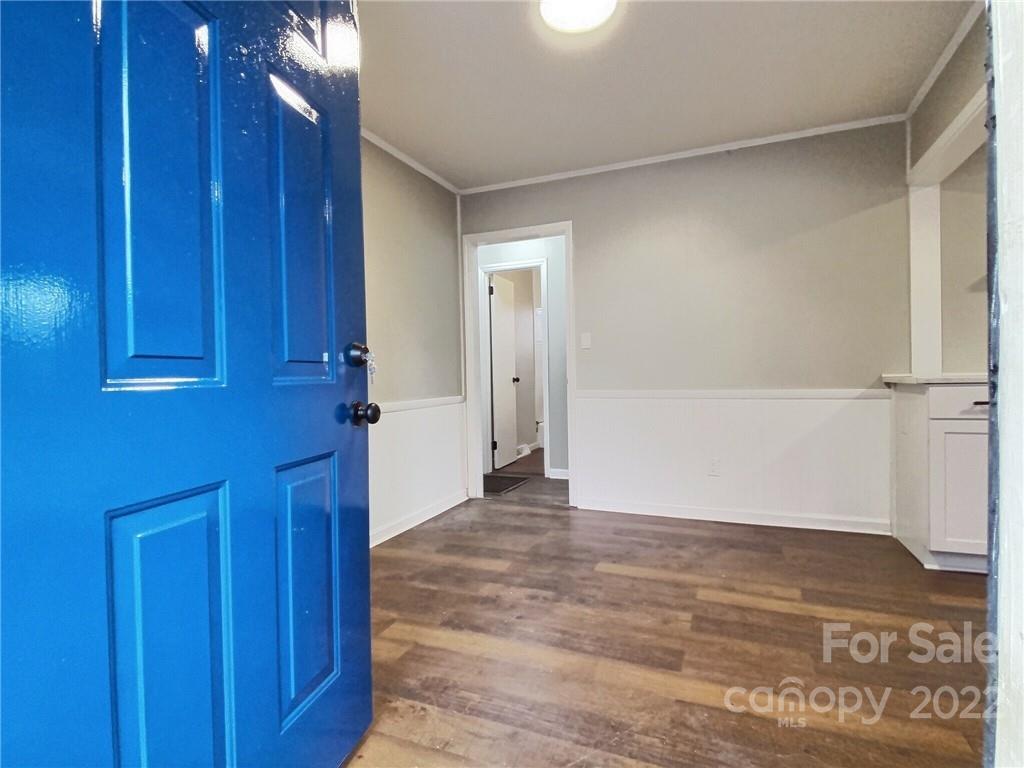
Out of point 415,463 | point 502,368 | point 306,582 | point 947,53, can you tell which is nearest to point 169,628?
point 306,582

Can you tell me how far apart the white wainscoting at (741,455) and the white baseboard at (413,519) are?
90cm

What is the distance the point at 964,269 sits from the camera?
2525 millimetres

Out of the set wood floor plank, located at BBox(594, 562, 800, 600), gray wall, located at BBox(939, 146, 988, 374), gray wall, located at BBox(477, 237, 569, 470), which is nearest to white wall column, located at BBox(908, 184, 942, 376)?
gray wall, located at BBox(939, 146, 988, 374)

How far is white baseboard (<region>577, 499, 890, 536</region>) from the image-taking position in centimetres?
276

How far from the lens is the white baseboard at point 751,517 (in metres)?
2.76

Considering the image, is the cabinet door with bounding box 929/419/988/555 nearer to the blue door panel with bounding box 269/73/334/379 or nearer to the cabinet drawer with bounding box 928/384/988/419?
the cabinet drawer with bounding box 928/384/988/419

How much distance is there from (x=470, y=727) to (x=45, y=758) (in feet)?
3.21

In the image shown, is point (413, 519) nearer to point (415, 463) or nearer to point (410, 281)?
point (415, 463)

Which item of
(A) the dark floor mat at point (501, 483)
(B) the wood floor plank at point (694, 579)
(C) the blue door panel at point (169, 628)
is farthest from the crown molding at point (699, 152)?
(C) the blue door panel at point (169, 628)

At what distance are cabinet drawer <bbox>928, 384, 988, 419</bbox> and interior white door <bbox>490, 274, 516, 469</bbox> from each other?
3.36 meters

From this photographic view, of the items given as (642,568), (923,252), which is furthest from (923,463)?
(642,568)

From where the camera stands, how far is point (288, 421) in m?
0.96

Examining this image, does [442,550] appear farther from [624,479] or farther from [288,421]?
[288,421]

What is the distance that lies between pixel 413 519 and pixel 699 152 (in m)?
2.90
